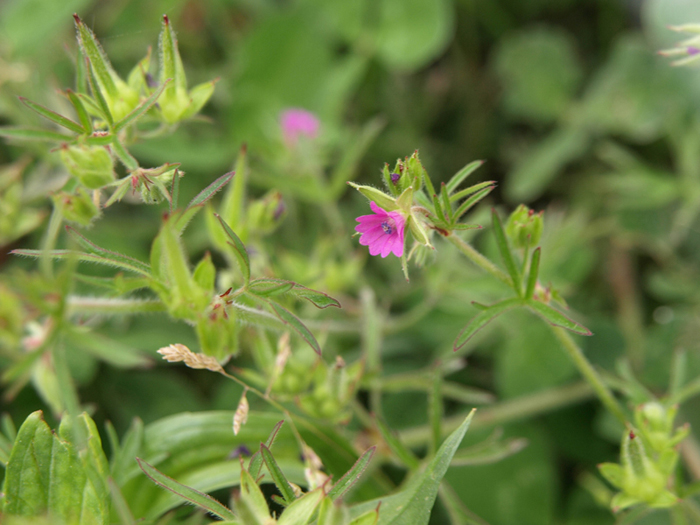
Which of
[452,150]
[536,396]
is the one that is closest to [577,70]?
[452,150]

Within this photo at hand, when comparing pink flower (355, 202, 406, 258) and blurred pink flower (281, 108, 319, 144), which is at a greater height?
pink flower (355, 202, 406, 258)

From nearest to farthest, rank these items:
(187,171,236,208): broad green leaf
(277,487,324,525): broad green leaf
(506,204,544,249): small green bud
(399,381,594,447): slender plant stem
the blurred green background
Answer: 1. (277,487,324,525): broad green leaf
2. (187,171,236,208): broad green leaf
3. (506,204,544,249): small green bud
4. (399,381,594,447): slender plant stem
5. the blurred green background

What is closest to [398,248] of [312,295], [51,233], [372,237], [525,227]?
[372,237]

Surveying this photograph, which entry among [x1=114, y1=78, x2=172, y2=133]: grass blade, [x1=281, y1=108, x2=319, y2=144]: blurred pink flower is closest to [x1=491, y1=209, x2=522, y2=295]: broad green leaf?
[x1=114, y1=78, x2=172, y2=133]: grass blade

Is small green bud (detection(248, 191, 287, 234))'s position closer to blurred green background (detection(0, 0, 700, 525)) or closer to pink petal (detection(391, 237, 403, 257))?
blurred green background (detection(0, 0, 700, 525))

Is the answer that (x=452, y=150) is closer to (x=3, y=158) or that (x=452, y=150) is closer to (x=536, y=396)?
(x=536, y=396)

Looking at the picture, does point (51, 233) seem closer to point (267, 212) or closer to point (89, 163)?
point (89, 163)
